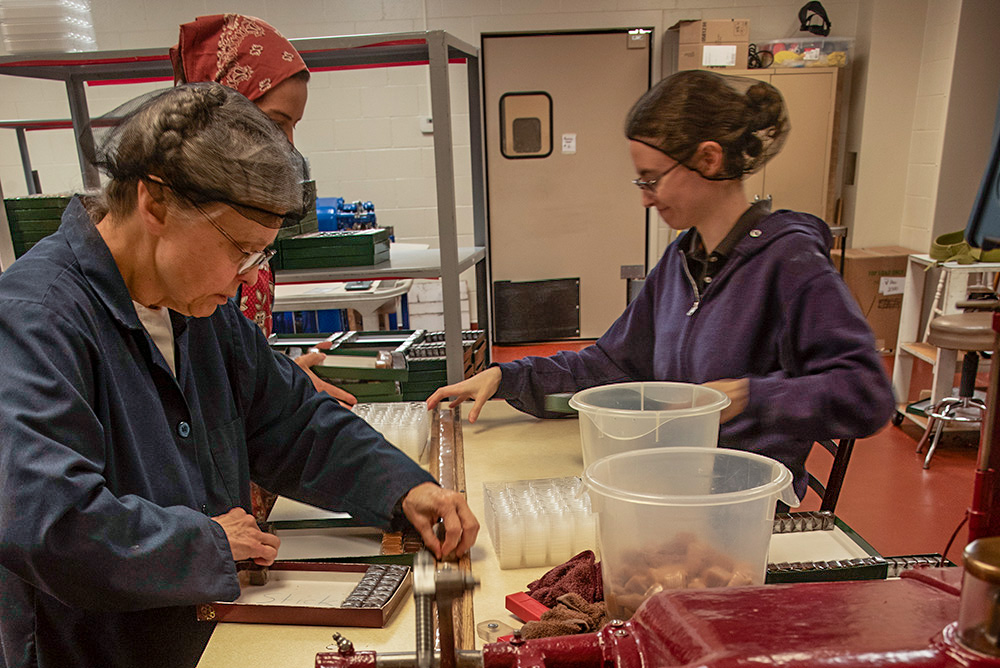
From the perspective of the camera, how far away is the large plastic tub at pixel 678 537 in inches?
33.2

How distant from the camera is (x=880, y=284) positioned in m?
4.94

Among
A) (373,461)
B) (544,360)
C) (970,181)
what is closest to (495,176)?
(970,181)

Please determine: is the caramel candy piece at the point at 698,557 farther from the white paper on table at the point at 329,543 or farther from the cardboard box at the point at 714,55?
the cardboard box at the point at 714,55

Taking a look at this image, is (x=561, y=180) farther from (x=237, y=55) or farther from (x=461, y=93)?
(x=237, y=55)

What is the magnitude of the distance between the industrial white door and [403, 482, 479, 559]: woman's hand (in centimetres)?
453

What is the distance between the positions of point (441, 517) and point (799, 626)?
70cm

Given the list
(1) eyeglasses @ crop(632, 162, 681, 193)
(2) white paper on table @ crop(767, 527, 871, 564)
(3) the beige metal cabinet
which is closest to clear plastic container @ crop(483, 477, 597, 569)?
(2) white paper on table @ crop(767, 527, 871, 564)

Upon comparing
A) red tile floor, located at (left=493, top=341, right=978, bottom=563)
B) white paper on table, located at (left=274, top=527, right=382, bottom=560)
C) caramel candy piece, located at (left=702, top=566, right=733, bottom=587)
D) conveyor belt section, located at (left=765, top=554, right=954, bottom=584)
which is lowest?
red tile floor, located at (left=493, top=341, right=978, bottom=563)

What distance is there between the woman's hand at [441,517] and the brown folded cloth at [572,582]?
140mm

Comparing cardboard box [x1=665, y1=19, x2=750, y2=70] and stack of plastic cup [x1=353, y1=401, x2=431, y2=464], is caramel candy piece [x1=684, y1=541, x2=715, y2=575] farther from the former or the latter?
cardboard box [x1=665, y1=19, x2=750, y2=70]

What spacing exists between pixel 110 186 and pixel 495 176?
470cm

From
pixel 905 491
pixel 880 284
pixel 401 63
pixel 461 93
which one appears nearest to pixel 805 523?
pixel 401 63

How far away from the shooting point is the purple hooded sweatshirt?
1.25 m

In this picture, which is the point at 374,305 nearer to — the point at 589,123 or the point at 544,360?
A: the point at 544,360
